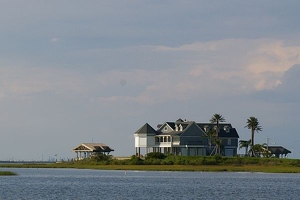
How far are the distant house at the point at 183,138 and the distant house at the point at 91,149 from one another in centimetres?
1202

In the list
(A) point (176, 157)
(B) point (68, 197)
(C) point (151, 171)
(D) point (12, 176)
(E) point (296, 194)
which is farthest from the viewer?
(A) point (176, 157)

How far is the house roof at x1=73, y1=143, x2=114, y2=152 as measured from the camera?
15900 centimetres

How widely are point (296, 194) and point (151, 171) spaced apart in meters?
57.0

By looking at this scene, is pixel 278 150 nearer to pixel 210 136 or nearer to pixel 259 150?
pixel 259 150

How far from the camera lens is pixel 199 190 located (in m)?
72.0

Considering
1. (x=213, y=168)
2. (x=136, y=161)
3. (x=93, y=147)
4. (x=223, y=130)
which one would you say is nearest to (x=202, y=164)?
(x=213, y=168)

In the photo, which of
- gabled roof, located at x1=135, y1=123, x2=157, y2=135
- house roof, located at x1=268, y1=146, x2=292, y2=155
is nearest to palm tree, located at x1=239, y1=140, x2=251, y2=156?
house roof, located at x1=268, y1=146, x2=292, y2=155

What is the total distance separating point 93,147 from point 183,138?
25.6m

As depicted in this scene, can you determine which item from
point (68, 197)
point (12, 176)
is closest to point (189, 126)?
point (12, 176)

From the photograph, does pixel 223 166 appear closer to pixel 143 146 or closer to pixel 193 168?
pixel 193 168

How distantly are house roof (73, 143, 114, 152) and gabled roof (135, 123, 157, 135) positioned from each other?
45.9 feet

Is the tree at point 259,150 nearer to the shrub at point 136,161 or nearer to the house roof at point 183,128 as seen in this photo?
the house roof at point 183,128

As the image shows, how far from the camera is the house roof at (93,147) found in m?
159

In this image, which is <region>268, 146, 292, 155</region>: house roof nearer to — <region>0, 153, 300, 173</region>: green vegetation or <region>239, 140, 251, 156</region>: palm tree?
<region>239, 140, 251, 156</region>: palm tree
